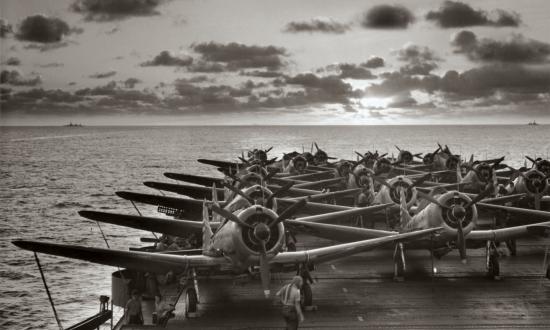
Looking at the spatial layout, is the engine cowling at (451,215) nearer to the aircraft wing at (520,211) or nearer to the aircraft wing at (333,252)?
the aircraft wing at (333,252)

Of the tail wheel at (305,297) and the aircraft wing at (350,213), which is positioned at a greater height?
the aircraft wing at (350,213)

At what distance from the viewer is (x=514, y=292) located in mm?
20859

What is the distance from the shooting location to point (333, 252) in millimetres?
19969

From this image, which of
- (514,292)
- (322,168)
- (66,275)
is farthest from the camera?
(322,168)

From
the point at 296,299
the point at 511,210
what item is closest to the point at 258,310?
the point at 296,299

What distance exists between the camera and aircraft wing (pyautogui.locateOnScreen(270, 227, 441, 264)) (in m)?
19.0

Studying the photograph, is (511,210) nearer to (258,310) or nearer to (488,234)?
(488,234)

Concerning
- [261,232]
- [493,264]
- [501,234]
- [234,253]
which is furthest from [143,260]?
[501,234]

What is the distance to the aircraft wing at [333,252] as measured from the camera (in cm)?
1898

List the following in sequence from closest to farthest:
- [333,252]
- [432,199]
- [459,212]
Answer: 1. [333,252]
2. [459,212]
3. [432,199]

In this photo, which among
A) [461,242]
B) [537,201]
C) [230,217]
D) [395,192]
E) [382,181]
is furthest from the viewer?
[537,201]

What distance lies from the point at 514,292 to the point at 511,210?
371 inches

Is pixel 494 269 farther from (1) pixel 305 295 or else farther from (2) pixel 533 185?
(2) pixel 533 185

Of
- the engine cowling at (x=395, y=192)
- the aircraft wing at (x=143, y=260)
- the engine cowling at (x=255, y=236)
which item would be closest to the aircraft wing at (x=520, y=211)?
the engine cowling at (x=395, y=192)
